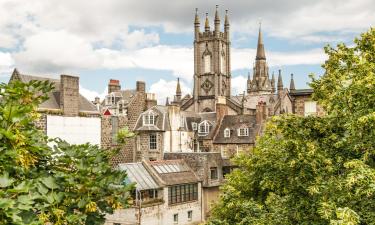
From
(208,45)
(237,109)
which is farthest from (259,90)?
(237,109)

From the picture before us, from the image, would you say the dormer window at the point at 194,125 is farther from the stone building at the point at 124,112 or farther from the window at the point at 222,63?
the window at the point at 222,63

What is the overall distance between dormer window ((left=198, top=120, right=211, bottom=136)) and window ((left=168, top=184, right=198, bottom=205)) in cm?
1656

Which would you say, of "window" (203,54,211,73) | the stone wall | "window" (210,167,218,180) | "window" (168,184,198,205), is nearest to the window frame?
"window" (210,167,218,180)

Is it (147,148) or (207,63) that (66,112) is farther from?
(207,63)

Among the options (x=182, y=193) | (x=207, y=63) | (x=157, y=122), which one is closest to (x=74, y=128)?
(x=182, y=193)

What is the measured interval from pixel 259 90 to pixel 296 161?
131 m

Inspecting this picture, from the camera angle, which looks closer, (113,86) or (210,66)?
(113,86)

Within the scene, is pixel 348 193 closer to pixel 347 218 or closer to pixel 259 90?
pixel 347 218

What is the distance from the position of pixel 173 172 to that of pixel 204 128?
18.7 metres

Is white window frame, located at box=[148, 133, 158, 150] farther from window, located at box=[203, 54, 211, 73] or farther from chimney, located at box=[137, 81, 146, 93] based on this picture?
window, located at box=[203, 54, 211, 73]

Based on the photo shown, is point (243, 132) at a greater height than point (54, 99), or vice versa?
point (54, 99)

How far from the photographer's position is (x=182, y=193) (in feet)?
135

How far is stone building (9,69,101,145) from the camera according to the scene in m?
38.5

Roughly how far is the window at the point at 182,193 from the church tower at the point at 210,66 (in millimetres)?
49731
